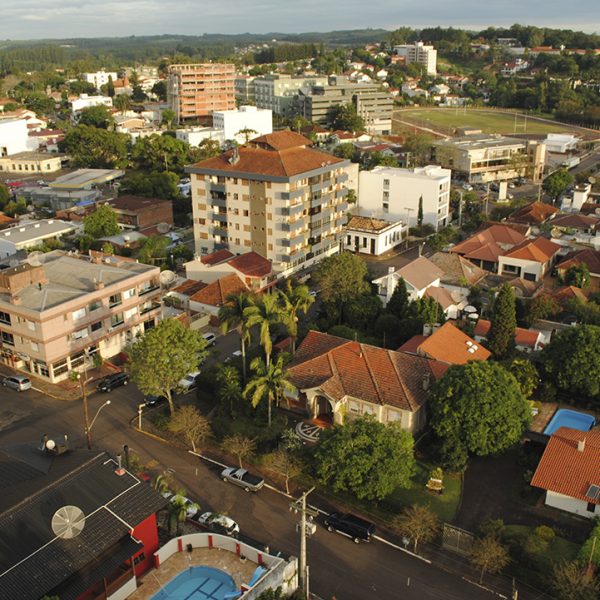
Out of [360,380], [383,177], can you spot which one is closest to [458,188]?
[383,177]

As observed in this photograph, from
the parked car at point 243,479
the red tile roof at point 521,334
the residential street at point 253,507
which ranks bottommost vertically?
the residential street at point 253,507

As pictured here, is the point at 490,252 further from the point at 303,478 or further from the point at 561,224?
the point at 303,478

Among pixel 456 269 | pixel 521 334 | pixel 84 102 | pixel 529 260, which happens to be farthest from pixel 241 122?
pixel 521 334

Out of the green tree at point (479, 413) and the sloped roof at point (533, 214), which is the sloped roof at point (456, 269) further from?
the green tree at point (479, 413)

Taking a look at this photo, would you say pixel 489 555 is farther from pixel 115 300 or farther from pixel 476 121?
pixel 476 121

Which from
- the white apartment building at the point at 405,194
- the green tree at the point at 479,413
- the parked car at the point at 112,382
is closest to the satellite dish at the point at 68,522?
the parked car at the point at 112,382

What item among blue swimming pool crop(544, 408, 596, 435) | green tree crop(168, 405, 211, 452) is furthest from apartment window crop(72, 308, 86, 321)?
blue swimming pool crop(544, 408, 596, 435)

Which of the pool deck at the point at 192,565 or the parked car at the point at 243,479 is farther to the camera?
the parked car at the point at 243,479
